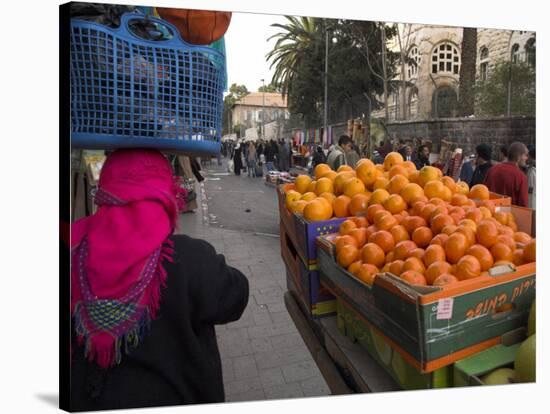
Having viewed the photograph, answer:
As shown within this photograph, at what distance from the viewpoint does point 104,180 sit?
162cm

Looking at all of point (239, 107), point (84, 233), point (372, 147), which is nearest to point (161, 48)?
point (84, 233)

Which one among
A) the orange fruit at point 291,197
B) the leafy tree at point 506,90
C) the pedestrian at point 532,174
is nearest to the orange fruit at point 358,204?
the orange fruit at point 291,197

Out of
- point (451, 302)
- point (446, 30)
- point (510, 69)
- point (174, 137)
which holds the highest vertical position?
point (446, 30)

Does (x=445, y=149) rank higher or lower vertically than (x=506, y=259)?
higher

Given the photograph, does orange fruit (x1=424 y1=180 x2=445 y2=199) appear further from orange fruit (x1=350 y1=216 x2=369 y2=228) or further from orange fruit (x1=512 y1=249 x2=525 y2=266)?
orange fruit (x1=512 y1=249 x2=525 y2=266)

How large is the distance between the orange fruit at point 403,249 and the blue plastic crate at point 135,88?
930 millimetres

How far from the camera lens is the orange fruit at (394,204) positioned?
2.25 m

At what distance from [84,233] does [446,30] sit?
2.78 meters

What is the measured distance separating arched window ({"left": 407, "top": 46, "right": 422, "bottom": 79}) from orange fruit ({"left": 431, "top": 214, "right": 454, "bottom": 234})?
1733 millimetres

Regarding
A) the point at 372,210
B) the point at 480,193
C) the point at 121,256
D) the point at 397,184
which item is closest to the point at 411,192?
the point at 397,184

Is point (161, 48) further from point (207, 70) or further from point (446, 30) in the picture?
point (446, 30)

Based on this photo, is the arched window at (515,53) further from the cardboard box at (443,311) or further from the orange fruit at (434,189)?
the cardboard box at (443,311)

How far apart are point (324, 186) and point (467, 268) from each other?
1.02 m

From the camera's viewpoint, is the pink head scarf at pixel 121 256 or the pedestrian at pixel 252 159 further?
the pedestrian at pixel 252 159
